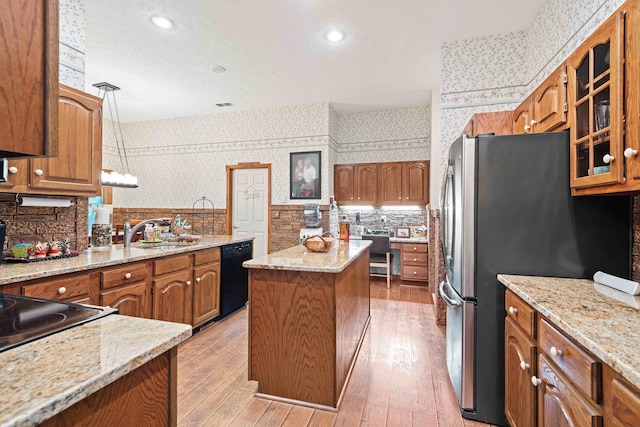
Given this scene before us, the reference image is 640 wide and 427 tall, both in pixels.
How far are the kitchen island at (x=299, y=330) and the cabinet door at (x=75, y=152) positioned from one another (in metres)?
1.44

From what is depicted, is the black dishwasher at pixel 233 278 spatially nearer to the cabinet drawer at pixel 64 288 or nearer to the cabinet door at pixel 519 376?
the cabinet drawer at pixel 64 288

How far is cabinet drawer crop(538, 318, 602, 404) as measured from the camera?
0.92 m

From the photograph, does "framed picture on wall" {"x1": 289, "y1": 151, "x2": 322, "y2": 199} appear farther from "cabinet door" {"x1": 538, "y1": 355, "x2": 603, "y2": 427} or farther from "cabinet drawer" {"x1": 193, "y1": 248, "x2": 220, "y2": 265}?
"cabinet door" {"x1": 538, "y1": 355, "x2": 603, "y2": 427}

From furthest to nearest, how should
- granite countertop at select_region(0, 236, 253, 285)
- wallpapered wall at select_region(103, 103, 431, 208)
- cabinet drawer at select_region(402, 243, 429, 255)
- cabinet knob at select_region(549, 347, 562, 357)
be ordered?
wallpapered wall at select_region(103, 103, 431, 208) < cabinet drawer at select_region(402, 243, 429, 255) < granite countertop at select_region(0, 236, 253, 285) < cabinet knob at select_region(549, 347, 562, 357)

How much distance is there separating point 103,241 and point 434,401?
114 inches

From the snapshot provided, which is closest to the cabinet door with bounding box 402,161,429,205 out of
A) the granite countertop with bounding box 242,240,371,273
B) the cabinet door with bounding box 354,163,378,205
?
the cabinet door with bounding box 354,163,378,205

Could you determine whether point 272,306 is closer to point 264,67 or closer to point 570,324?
point 570,324

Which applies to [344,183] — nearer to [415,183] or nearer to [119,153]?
[415,183]

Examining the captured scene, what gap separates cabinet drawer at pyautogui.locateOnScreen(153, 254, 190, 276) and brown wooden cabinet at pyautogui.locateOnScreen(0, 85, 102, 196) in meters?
0.74

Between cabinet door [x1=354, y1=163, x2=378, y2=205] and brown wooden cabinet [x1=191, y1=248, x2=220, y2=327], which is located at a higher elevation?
cabinet door [x1=354, y1=163, x2=378, y2=205]

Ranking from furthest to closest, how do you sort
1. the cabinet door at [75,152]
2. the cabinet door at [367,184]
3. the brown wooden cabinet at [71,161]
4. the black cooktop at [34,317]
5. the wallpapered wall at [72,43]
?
the cabinet door at [367,184]
the wallpapered wall at [72,43]
the cabinet door at [75,152]
the brown wooden cabinet at [71,161]
the black cooktop at [34,317]

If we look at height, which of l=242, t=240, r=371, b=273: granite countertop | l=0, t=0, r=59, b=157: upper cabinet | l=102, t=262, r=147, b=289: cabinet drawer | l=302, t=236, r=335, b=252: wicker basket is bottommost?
l=102, t=262, r=147, b=289: cabinet drawer

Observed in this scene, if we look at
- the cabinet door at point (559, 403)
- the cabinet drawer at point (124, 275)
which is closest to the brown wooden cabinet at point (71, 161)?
the cabinet drawer at point (124, 275)

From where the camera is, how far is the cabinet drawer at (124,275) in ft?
6.70
